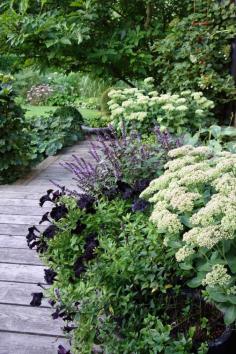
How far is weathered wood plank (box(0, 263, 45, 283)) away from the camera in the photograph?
2391mm

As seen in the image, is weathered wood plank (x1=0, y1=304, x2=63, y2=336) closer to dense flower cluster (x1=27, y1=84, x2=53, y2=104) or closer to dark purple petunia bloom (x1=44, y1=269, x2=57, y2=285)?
dark purple petunia bloom (x1=44, y1=269, x2=57, y2=285)

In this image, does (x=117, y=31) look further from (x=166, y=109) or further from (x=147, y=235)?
(x=147, y=235)

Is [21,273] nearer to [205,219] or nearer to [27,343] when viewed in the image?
[27,343]

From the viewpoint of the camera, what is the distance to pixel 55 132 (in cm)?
547

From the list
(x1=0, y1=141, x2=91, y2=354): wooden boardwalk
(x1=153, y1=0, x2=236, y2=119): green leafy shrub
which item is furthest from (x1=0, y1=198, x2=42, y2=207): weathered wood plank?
(x1=153, y1=0, x2=236, y2=119): green leafy shrub

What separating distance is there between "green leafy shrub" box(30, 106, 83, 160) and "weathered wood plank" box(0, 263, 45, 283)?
2.33 metres

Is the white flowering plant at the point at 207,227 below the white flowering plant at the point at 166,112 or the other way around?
below

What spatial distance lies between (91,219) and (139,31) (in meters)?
4.08

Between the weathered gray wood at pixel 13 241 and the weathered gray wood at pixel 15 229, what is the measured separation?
0.06 m

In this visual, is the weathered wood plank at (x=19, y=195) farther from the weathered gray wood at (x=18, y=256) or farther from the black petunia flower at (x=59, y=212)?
the black petunia flower at (x=59, y=212)

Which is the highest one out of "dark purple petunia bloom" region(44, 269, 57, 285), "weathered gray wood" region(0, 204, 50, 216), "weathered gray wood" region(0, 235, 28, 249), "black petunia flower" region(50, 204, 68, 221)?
"black petunia flower" region(50, 204, 68, 221)

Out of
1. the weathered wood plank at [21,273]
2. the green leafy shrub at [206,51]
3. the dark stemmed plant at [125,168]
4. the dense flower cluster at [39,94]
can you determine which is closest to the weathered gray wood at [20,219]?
the weathered wood plank at [21,273]

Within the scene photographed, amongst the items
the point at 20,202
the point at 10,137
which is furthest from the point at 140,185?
the point at 10,137

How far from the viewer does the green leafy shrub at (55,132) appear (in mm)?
5125
